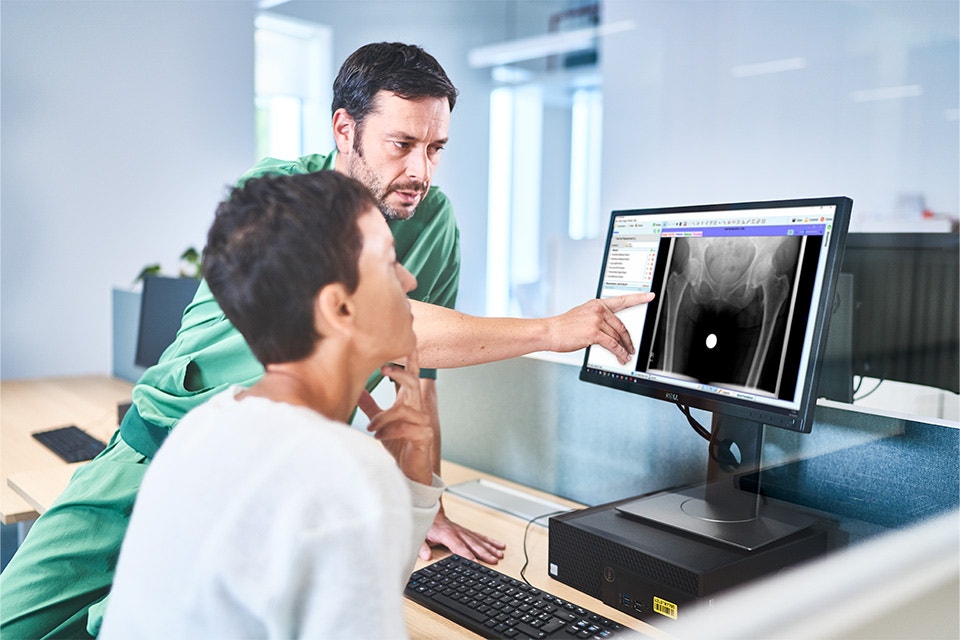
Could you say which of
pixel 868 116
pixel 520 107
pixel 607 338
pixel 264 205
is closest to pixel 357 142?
pixel 607 338

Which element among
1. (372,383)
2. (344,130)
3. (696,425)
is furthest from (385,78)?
(696,425)

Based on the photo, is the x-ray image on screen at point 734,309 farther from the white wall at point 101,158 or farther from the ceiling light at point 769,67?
the ceiling light at point 769,67

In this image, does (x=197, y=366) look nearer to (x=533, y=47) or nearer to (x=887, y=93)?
(x=887, y=93)

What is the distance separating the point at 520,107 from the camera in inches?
215

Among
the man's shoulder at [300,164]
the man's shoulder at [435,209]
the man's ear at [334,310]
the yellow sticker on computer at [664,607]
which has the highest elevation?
the man's shoulder at [300,164]

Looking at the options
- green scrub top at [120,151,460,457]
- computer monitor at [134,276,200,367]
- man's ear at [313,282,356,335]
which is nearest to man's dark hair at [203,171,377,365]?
man's ear at [313,282,356,335]

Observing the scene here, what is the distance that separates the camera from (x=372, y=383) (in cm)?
114

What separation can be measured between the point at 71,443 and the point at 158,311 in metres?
0.47

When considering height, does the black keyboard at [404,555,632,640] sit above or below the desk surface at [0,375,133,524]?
above

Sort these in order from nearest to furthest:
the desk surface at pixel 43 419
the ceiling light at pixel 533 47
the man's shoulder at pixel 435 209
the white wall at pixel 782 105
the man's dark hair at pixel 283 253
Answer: the man's dark hair at pixel 283 253 < the man's shoulder at pixel 435 209 < the desk surface at pixel 43 419 < the white wall at pixel 782 105 < the ceiling light at pixel 533 47

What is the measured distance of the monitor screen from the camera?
1024mm

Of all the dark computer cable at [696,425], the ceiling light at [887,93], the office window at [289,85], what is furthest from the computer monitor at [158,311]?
the ceiling light at [887,93]

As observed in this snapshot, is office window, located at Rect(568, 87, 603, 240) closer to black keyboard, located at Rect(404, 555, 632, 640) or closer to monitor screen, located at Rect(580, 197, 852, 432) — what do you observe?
monitor screen, located at Rect(580, 197, 852, 432)

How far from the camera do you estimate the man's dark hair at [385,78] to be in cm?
121
